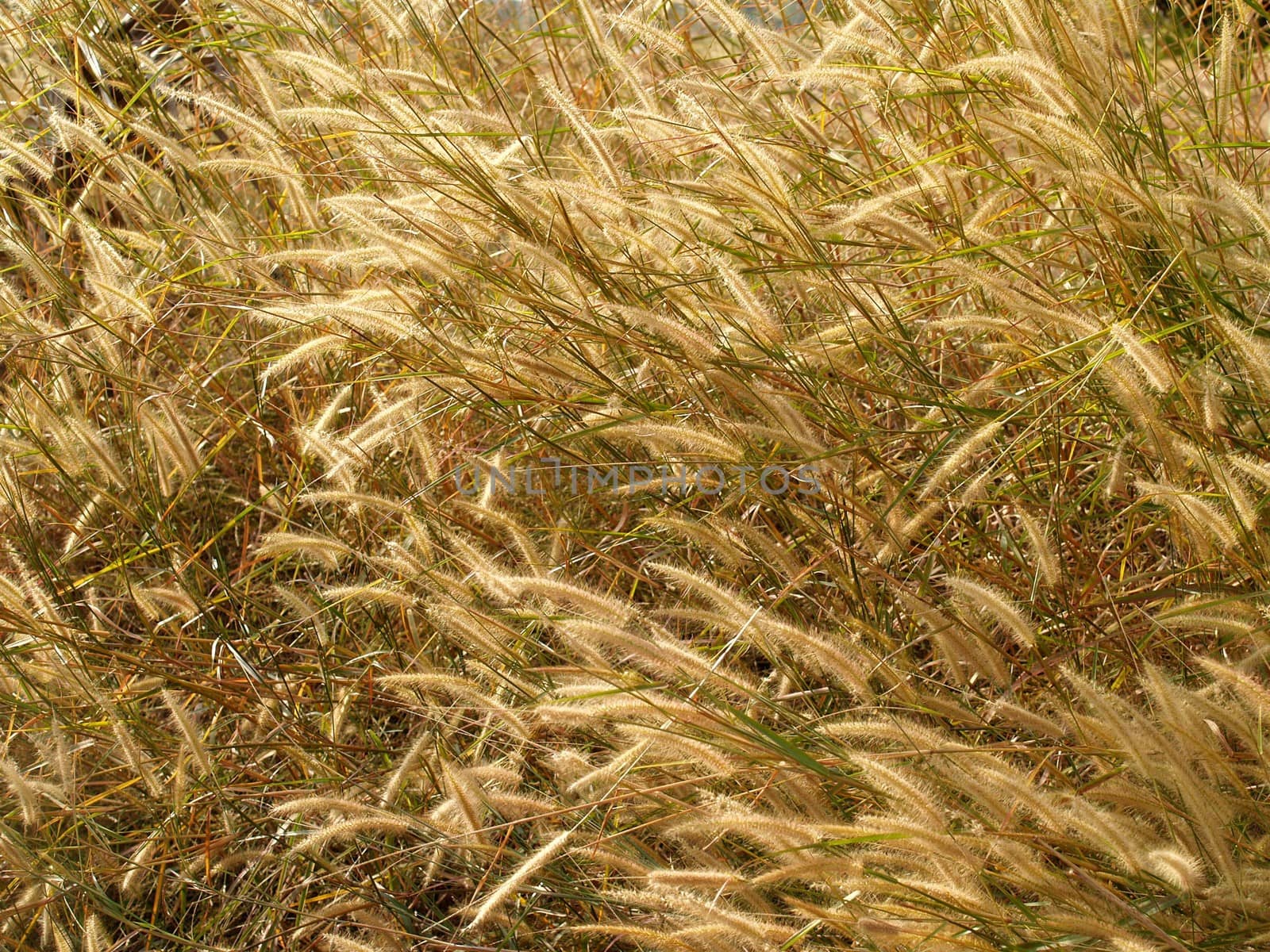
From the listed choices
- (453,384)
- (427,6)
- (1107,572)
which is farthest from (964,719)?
(427,6)

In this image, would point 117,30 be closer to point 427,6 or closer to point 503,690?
point 427,6

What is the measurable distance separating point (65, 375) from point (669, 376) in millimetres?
1554

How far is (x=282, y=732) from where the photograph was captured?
197 cm

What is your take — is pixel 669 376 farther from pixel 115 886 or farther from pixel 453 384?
pixel 115 886

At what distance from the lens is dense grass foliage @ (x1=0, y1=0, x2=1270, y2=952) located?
1423 mm

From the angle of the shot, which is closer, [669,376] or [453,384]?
[669,376]

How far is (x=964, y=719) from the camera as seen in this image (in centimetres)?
161

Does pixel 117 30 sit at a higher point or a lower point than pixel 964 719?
higher

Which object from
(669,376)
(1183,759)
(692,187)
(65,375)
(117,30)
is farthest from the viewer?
(117,30)

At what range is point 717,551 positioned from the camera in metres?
1.84

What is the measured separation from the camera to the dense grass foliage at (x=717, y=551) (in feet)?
4.67

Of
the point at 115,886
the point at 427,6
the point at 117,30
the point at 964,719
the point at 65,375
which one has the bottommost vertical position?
the point at 964,719

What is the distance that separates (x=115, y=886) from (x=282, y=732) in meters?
0.46

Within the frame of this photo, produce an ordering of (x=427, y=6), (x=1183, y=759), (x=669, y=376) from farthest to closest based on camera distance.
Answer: (x=427, y=6) → (x=669, y=376) → (x=1183, y=759)
